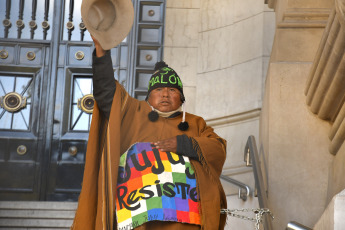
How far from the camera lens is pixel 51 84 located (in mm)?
8922

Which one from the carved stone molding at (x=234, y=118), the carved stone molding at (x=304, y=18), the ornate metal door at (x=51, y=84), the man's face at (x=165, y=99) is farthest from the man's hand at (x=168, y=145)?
the ornate metal door at (x=51, y=84)

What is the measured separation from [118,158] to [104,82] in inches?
16.4

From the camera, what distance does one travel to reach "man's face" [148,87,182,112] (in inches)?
184

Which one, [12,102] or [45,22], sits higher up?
[45,22]

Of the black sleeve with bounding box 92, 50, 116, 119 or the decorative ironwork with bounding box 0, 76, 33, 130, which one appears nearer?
the black sleeve with bounding box 92, 50, 116, 119

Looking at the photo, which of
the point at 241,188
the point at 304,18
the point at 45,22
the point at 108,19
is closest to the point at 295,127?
the point at 304,18

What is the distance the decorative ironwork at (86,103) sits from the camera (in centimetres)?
884

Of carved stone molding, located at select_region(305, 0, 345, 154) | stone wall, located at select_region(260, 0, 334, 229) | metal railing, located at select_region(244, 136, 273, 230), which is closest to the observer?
carved stone molding, located at select_region(305, 0, 345, 154)

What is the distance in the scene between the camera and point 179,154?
4414mm

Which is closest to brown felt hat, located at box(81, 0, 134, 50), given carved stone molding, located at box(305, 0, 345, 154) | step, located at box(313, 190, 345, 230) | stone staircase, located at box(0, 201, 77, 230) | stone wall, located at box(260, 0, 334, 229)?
carved stone molding, located at box(305, 0, 345, 154)

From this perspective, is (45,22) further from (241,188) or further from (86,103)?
(241,188)

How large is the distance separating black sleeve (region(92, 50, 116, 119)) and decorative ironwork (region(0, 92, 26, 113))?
4.47 meters

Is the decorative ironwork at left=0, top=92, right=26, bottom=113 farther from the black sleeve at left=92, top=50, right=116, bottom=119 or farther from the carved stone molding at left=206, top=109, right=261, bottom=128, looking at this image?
the black sleeve at left=92, top=50, right=116, bottom=119

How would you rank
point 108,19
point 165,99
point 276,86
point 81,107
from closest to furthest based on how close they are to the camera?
point 108,19, point 165,99, point 276,86, point 81,107
